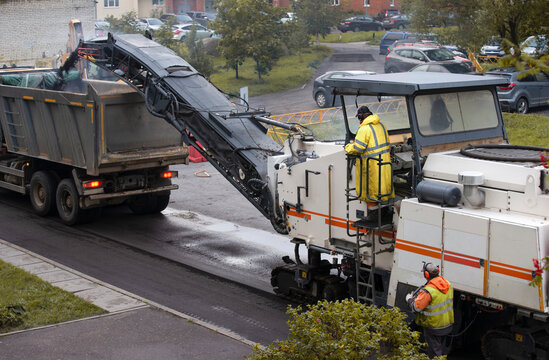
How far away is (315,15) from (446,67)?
1631cm

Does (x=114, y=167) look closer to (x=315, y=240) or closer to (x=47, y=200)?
(x=47, y=200)

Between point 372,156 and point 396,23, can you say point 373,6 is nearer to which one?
point 396,23

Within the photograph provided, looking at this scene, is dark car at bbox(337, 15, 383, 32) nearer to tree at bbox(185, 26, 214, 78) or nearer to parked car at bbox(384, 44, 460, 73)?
parked car at bbox(384, 44, 460, 73)

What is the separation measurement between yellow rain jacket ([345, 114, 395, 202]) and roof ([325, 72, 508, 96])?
1.54ft

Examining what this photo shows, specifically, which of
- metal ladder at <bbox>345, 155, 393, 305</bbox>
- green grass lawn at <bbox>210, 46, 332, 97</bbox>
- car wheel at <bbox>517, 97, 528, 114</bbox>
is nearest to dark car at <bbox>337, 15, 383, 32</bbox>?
green grass lawn at <bbox>210, 46, 332, 97</bbox>

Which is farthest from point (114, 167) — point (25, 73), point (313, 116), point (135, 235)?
point (313, 116)

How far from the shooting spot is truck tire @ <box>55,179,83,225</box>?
583 inches

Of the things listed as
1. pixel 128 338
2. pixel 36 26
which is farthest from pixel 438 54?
pixel 128 338

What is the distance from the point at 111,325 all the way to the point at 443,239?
4.34 metres

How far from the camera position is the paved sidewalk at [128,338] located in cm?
854

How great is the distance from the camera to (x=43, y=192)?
51.6ft

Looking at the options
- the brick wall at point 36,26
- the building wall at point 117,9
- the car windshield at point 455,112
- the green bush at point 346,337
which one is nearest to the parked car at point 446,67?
the car windshield at point 455,112

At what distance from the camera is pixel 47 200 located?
1544 cm

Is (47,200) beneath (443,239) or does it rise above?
beneath
